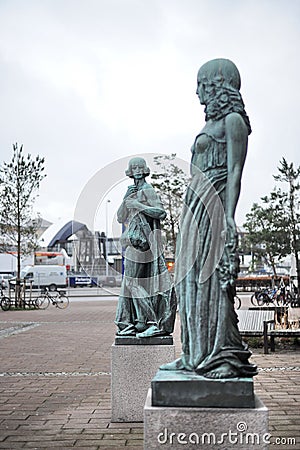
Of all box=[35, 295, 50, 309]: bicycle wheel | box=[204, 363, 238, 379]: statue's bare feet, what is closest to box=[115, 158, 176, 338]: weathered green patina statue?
box=[204, 363, 238, 379]: statue's bare feet

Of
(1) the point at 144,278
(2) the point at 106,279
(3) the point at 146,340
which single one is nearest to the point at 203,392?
(3) the point at 146,340

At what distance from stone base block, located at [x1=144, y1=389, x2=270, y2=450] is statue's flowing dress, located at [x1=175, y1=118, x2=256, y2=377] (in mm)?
261

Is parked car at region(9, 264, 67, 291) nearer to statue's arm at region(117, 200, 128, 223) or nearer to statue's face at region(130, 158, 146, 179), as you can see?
statue's arm at region(117, 200, 128, 223)

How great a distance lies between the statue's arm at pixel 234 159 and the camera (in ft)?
12.4

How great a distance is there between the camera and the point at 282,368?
9414 mm

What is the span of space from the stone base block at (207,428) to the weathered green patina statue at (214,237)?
0.24 metres

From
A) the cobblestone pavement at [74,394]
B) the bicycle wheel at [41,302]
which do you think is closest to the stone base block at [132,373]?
the cobblestone pavement at [74,394]

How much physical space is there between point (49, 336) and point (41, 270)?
3332 centimetres

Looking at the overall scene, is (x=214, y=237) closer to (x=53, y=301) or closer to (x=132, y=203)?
(x=132, y=203)

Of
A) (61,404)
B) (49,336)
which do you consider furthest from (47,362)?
(49,336)

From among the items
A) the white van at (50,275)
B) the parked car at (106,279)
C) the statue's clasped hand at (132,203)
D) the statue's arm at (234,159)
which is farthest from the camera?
the white van at (50,275)

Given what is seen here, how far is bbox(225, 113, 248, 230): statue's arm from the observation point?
3771 mm

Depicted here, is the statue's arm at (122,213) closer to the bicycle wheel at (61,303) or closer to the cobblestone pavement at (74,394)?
the cobblestone pavement at (74,394)

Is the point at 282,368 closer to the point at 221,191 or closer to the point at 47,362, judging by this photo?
the point at 47,362
